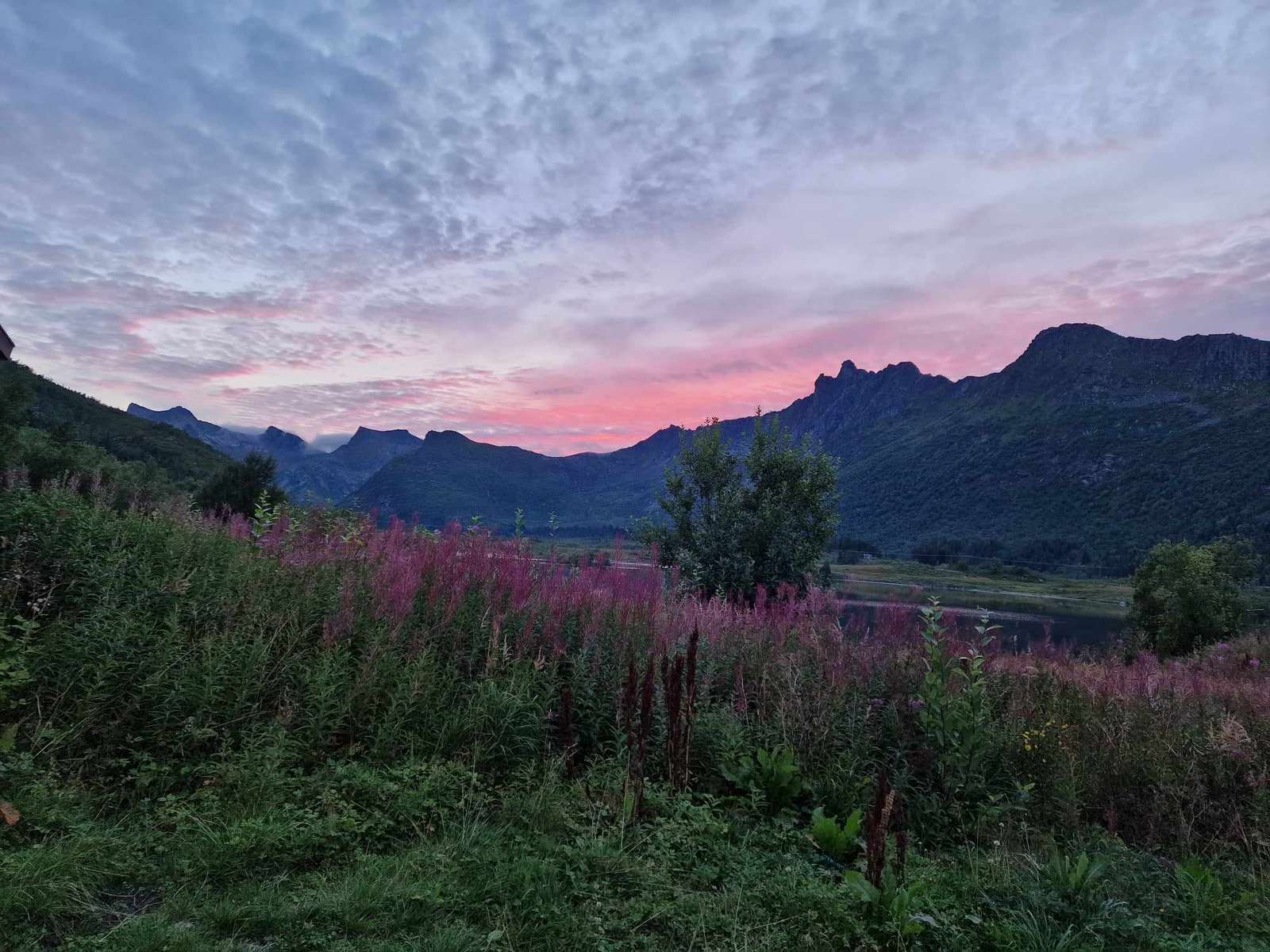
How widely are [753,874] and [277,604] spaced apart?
4383 millimetres

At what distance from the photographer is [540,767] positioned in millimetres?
4578

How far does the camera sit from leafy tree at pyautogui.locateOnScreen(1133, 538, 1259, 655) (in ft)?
89.9

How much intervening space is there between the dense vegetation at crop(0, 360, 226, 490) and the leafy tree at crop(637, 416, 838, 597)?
11248 mm

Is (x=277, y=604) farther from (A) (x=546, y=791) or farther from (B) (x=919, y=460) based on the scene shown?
(B) (x=919, y=460)

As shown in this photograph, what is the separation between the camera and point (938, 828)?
4.79 meters

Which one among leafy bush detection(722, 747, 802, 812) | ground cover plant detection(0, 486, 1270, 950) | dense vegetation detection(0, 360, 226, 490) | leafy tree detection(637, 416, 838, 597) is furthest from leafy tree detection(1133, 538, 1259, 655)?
dense vegetation detection(0, 360, 226, 490)

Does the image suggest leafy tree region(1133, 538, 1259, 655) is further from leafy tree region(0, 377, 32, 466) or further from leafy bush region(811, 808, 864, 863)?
leafy tree region(0, 377, 32, 466)

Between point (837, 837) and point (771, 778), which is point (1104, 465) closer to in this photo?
point (771, 778)

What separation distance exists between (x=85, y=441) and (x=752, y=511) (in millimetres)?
49963

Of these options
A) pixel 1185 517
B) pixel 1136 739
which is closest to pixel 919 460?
pixel 1185 517

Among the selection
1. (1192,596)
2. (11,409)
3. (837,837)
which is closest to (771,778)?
(837,837)

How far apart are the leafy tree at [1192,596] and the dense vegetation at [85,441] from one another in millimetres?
37828

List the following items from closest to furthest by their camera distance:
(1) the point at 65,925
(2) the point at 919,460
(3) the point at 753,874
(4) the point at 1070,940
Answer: (1) the point at 65,925 < (4) the point at 1070,940 < (3) the point at 753,874 < (2) the point at 919,460

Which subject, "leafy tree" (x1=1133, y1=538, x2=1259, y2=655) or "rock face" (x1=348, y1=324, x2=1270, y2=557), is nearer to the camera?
"leafy tree" (x1=1133, y1=538, x2=1259, y2=655)
